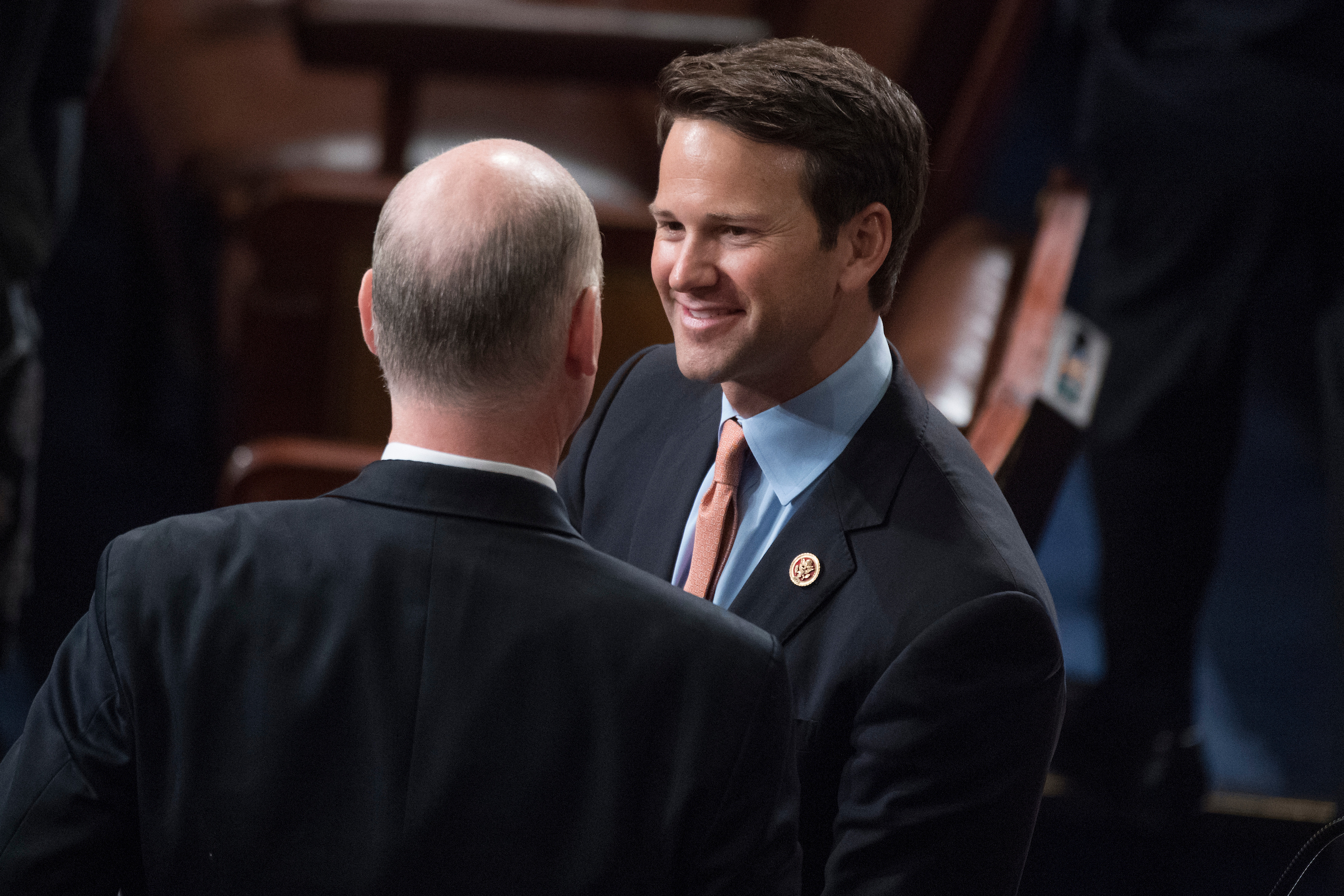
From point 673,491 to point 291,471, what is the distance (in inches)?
37.0

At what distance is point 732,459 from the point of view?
1.42 meters

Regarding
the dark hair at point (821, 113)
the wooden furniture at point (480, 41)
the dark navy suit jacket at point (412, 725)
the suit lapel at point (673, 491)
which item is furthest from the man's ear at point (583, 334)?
the wooden furniture at point (480, 41)

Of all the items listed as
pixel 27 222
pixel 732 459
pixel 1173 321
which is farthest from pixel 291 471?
pixel 1173 321

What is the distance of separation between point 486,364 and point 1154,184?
1.87 m

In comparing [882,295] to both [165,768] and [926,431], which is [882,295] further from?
[165,768]

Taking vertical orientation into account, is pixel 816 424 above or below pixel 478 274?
below

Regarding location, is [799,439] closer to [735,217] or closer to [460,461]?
[735,217]

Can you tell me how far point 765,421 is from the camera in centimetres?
138

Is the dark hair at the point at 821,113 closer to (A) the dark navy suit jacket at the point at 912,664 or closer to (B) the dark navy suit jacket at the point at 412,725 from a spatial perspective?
(A) the dark navy suit jacket at the point at 912,664

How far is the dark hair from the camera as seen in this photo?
1263 millimetres

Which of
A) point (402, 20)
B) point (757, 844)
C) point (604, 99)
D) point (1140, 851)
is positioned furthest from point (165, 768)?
point (604, 99)

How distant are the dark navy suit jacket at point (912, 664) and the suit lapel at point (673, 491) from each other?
0.46 ft

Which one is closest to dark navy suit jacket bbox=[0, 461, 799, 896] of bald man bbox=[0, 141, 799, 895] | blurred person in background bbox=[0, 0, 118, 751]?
bald man bbox=[0, 141, 799, 895]

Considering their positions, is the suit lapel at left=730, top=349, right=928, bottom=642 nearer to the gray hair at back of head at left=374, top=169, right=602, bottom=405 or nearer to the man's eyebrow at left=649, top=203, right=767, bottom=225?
the man's eyebrow at left=649, top=203, right=767, bottom=225
